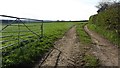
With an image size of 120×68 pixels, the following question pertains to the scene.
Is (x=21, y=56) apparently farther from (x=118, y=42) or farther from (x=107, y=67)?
(x=118, y=42)

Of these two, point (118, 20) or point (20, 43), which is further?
point (118, 20)

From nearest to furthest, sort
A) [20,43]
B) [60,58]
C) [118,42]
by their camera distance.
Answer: [60,58] < [20,43] < [118,42]

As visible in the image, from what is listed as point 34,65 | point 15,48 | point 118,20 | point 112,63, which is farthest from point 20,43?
point 118,20

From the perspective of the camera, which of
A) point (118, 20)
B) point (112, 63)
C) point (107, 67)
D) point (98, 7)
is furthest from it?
point (98, 7)

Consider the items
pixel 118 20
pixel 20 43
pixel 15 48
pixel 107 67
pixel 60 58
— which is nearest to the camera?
pixel 107 67

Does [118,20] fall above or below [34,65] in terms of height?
above

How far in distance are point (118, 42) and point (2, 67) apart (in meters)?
10.7

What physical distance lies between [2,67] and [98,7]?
6593cm

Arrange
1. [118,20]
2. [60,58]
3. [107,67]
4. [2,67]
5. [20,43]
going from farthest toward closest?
[118,20]
[20,43]
[60,58]
[107,67]
[2,67]

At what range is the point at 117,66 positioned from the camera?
9789 mm

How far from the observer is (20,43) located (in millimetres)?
13711

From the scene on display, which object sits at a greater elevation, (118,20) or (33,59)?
(118,20)

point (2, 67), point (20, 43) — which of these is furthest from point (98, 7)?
point (2, 67)

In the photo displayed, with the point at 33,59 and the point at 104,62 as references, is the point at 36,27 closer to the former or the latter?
the point at 33,59
